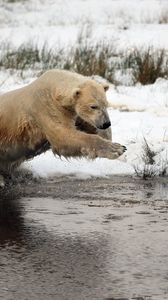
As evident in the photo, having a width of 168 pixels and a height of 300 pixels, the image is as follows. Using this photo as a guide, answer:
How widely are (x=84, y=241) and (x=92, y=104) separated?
66.7 inches

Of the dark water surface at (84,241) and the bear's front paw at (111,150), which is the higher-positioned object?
the bear's front paw at (111,150)

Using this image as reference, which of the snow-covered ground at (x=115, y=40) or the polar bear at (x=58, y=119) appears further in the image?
the snow-covered ground at (x=115, y=40)

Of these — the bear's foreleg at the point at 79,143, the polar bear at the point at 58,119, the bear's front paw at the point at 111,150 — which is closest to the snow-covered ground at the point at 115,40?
the polar bear at the point at 58,119

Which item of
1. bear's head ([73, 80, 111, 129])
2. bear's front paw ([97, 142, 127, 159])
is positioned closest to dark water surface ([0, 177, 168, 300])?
bear's front paw ([97, 142, 127, 159])

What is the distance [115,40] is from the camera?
70.2 ft

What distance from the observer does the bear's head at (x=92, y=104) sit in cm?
668

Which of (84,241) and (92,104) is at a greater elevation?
(92,104)

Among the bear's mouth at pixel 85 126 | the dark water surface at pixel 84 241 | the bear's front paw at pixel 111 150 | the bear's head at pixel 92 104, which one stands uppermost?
the bear's head at pixel 92 104

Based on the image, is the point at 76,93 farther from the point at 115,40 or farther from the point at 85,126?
the point at 115,40

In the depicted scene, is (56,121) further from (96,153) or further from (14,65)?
(14,65)

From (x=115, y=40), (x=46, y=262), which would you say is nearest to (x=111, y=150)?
(x=46, y=262)

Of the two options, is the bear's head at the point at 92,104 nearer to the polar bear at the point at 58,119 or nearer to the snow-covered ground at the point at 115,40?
the polar bear at the point at 58,119

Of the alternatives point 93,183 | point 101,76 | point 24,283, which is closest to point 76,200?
point 93,183

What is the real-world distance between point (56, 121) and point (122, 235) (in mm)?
1899
